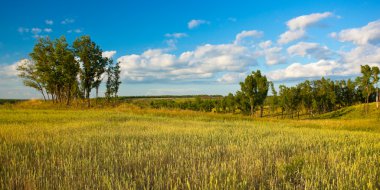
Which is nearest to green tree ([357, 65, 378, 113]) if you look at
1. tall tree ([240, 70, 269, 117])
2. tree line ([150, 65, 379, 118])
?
tree line ([150, 65, 379, 118])

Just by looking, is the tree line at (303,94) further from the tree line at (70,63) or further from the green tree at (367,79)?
the tree line at (70,63)

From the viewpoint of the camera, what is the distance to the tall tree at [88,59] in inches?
1886

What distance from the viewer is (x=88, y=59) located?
48.0 meters

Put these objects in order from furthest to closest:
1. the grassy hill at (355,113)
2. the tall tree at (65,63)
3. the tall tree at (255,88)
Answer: the grassy hill at (355,113), the tall tree at (255,88), the tall tree at (65,63)

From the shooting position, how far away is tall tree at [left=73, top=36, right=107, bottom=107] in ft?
157

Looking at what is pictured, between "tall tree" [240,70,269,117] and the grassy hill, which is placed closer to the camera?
"tall tree" [240,70,269,117]

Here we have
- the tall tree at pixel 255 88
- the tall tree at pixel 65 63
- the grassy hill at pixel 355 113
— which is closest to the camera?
the tall tree at pixel 65 63

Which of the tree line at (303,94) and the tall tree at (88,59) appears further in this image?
the tree line at (303,94)

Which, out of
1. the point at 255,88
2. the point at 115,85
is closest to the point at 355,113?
the point at 255,88

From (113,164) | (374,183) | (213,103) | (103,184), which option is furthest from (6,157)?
(213,103)

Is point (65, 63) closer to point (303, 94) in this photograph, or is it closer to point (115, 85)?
point (115, 85)

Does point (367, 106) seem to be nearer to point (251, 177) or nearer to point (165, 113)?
point (165, 113)

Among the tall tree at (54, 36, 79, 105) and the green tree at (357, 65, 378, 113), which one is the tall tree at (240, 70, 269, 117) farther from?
the tall tree at (54, 36, 79, 105)

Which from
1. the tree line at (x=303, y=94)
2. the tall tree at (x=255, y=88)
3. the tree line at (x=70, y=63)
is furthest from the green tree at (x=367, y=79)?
the tree line at (x=70, y=63)
